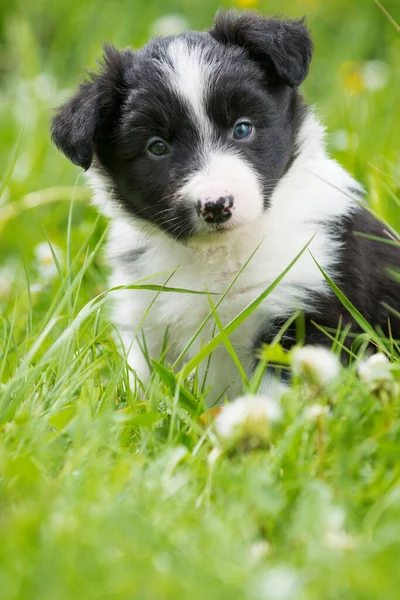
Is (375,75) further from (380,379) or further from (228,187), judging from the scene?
(380,379)

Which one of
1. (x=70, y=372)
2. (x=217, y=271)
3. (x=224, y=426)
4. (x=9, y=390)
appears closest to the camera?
(x=224, y=426)

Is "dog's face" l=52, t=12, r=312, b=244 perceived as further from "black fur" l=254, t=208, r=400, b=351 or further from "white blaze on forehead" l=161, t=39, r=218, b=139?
"black fur" l=254, t=208, r=400, b=351

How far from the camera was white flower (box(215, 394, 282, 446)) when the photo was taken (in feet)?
6.95

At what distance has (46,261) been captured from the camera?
14.8 feet

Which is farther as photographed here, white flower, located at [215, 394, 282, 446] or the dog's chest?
the dog's chest

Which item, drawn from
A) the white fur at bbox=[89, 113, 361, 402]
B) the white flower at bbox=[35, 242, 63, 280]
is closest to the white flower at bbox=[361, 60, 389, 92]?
the white flower at bbox=[35, 242, 63, 280]

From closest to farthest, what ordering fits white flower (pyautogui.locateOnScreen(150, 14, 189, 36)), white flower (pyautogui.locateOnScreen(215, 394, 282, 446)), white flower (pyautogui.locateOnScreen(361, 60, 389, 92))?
white flower (pyautogui.locateOnScreen(215, 394, 282, 446))
white flower (pyautogui.locateOnScreen(361, 60, 389, 92))
white flower (pyautogui.locateOnScreen(150, 14, 189, 36))

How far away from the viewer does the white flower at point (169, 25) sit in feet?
22.8

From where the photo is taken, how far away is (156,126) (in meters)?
3.20

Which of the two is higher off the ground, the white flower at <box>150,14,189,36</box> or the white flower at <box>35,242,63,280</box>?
the white flower at <box>150,14,189,36</box>

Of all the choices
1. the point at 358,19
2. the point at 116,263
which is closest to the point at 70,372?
the point at 116,263

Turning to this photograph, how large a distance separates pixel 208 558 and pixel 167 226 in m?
1.76

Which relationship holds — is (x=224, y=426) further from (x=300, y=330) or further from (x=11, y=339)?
(x=11, y=339)

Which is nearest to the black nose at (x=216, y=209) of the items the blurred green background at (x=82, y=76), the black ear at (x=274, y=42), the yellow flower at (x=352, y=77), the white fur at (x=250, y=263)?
the white fur at (x=250, y=263)
